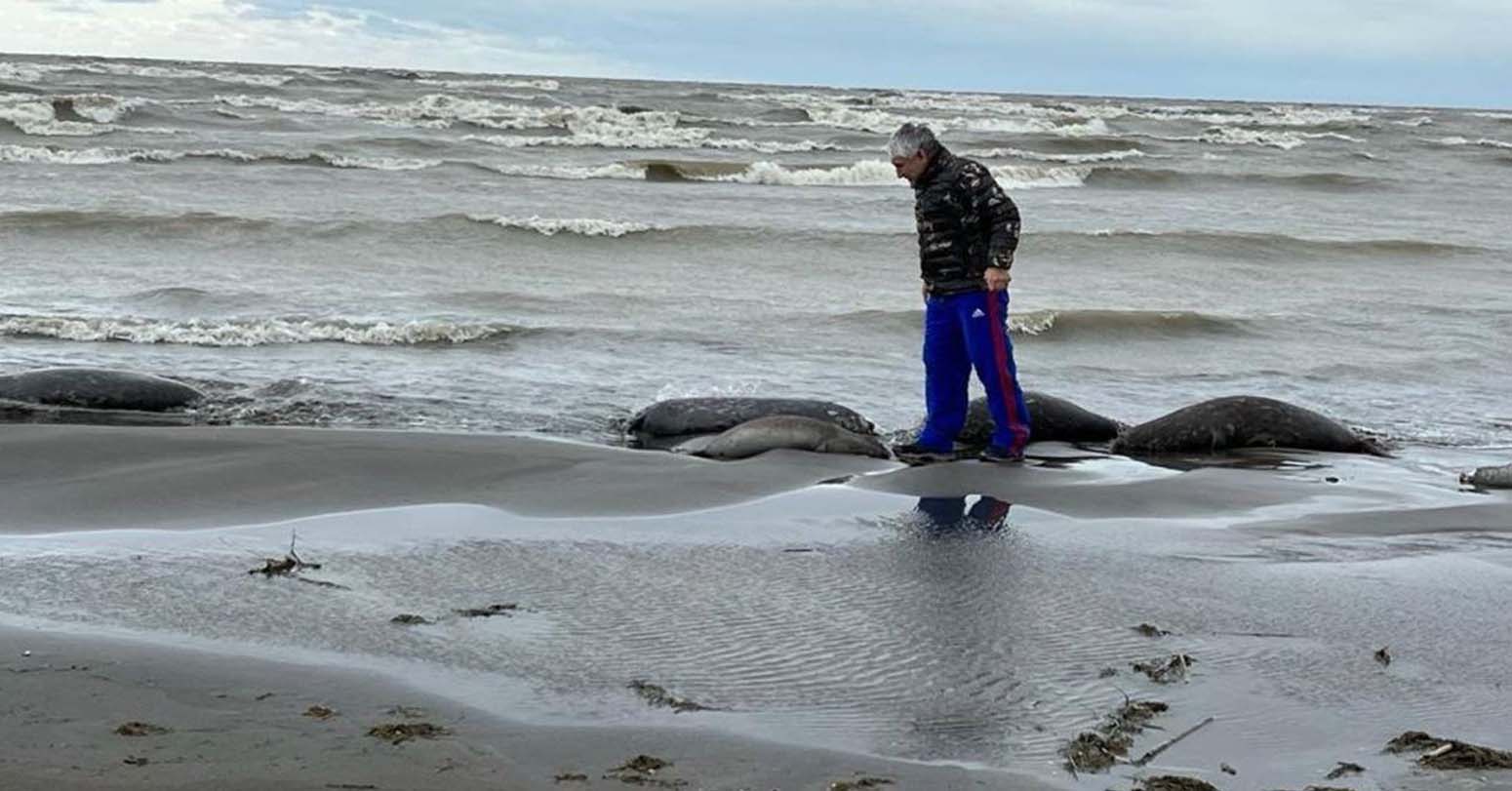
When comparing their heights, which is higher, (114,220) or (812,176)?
(812,176)

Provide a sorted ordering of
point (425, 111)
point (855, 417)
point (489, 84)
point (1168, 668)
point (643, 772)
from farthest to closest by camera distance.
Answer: point (489, 84) → point (425, 111) → point (855, 417) → point (1168, 668) → point (643, 772)

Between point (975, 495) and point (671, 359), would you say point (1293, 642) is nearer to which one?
point (975, 495)

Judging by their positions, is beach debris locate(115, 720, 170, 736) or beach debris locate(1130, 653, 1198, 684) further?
beach debris locate(1130, 653, 1198, 684)

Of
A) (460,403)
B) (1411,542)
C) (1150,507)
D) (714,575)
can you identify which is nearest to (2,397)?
(460,403)

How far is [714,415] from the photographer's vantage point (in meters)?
10.7

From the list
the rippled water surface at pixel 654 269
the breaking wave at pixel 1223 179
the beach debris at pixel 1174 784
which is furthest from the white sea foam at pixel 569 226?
the beach debris at pixel 1174 784

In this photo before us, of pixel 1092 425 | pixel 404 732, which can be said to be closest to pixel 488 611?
pixel 404 732

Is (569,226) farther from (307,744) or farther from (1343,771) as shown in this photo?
(1343,771)

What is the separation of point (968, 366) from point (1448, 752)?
5.55 meters

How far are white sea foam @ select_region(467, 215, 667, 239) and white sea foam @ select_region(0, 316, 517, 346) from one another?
725 cm

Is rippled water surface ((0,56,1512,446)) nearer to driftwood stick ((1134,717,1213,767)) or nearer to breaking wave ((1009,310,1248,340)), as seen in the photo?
breaking wave ((1009,310,1248,340))

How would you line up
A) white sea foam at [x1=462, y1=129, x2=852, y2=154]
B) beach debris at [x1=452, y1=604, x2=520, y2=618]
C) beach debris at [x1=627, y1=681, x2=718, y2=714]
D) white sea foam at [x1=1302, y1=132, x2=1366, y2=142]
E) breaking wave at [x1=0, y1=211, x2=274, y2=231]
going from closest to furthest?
1. beach debris at [x1=627, y1=681, x2=718, y2=714]
2. beach debris at [x1=452, y1=604, x2=520, y2=618]
3. breaking wave at [x1=0, y1=211, x2=274, y2=231]
4. white sea foam at [x1=462, y1=129, x2=852, y2=154]
5. white sea foam at [x1=1302, y1=132, x2=1366, y2=142]

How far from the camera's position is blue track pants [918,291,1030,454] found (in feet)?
32.0

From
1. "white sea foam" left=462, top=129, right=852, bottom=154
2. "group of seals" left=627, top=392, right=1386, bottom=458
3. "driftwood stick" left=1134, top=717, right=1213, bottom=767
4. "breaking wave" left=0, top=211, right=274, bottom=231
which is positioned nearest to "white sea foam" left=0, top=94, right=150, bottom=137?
"white sea foam" left=462, top=129, right=852, bottom=154
